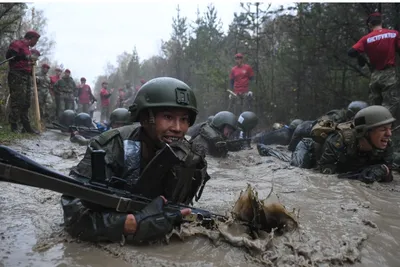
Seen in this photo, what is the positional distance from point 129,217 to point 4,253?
695mm

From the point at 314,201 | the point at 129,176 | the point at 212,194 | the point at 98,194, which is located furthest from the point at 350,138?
the point at 98,194

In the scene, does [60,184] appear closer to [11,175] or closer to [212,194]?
[11,175]

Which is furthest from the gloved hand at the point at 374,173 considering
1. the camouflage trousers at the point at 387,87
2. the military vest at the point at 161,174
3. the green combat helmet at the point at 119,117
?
the green combat helmet at the point at 119,117

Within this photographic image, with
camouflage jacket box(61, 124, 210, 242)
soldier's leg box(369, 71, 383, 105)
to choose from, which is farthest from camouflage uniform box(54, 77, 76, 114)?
camouflage jacket box(61, 124, 210, 242)

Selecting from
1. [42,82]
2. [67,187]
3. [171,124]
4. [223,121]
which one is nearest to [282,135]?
[223,121]

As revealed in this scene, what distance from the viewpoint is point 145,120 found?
8.85 ft

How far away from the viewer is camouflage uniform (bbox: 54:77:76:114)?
557 inches

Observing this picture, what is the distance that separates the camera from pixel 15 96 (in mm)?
8266

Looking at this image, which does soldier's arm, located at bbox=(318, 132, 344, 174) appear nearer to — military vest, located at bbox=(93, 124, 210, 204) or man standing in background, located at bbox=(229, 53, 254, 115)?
military vest, located at bbox=(93, 124, 210, 204)

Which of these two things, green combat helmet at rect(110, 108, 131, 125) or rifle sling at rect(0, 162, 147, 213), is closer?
rifle sling at rect(0, 162, 147, 213)

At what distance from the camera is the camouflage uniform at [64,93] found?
46.4 ft

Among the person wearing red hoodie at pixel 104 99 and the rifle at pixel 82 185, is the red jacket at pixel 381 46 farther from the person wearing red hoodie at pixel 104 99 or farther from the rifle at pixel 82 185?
the person wearing red hoodie at pixel 104 99

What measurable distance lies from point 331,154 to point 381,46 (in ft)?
8.55

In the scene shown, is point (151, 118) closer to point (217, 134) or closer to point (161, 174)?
point (161, 174)
